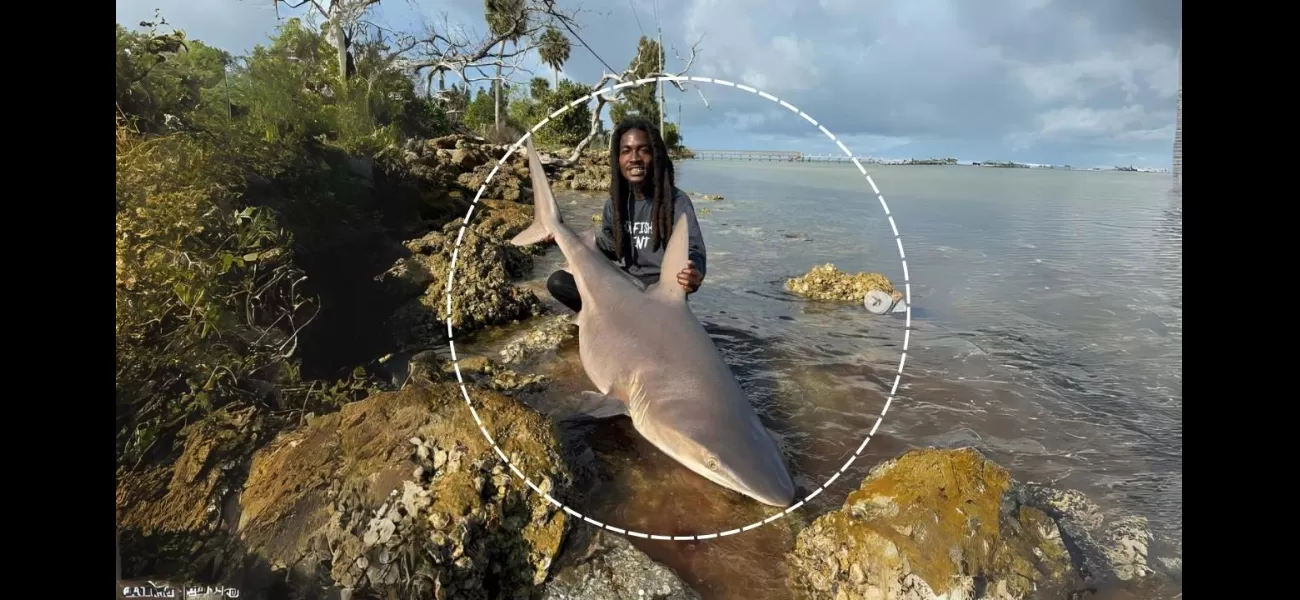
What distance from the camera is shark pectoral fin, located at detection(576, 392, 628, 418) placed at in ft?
9.86

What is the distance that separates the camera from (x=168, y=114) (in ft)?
10.8

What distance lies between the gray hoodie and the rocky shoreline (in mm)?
1827

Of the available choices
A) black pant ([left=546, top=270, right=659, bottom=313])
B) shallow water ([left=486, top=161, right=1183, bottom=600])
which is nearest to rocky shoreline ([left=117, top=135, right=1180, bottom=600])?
shallow water ([left=486, top=161, right=1183, bottom=600])

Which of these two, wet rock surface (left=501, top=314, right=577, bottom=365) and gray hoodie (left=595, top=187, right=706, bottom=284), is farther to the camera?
wet rock surface (left=501, top=314, right=577, bottom=365)

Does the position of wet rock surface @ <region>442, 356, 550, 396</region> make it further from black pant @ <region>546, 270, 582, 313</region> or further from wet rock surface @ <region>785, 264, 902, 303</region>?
wet rock surface @ <region>785, 264, 902, 303</region>

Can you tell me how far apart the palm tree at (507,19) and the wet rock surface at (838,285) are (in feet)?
17.4

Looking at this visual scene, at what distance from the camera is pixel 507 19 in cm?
854

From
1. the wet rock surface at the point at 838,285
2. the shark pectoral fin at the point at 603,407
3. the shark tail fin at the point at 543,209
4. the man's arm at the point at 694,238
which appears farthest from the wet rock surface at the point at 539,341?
the wet rock surface at the point at 838,285

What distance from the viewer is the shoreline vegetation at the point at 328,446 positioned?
2178 millimetres

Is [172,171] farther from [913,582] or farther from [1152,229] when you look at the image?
[1152,229]

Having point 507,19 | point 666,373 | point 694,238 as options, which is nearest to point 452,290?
point 694,238

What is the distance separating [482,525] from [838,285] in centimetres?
582

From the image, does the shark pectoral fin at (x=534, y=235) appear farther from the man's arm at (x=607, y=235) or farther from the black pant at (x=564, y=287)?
the black pant at (x=564, y=287)
